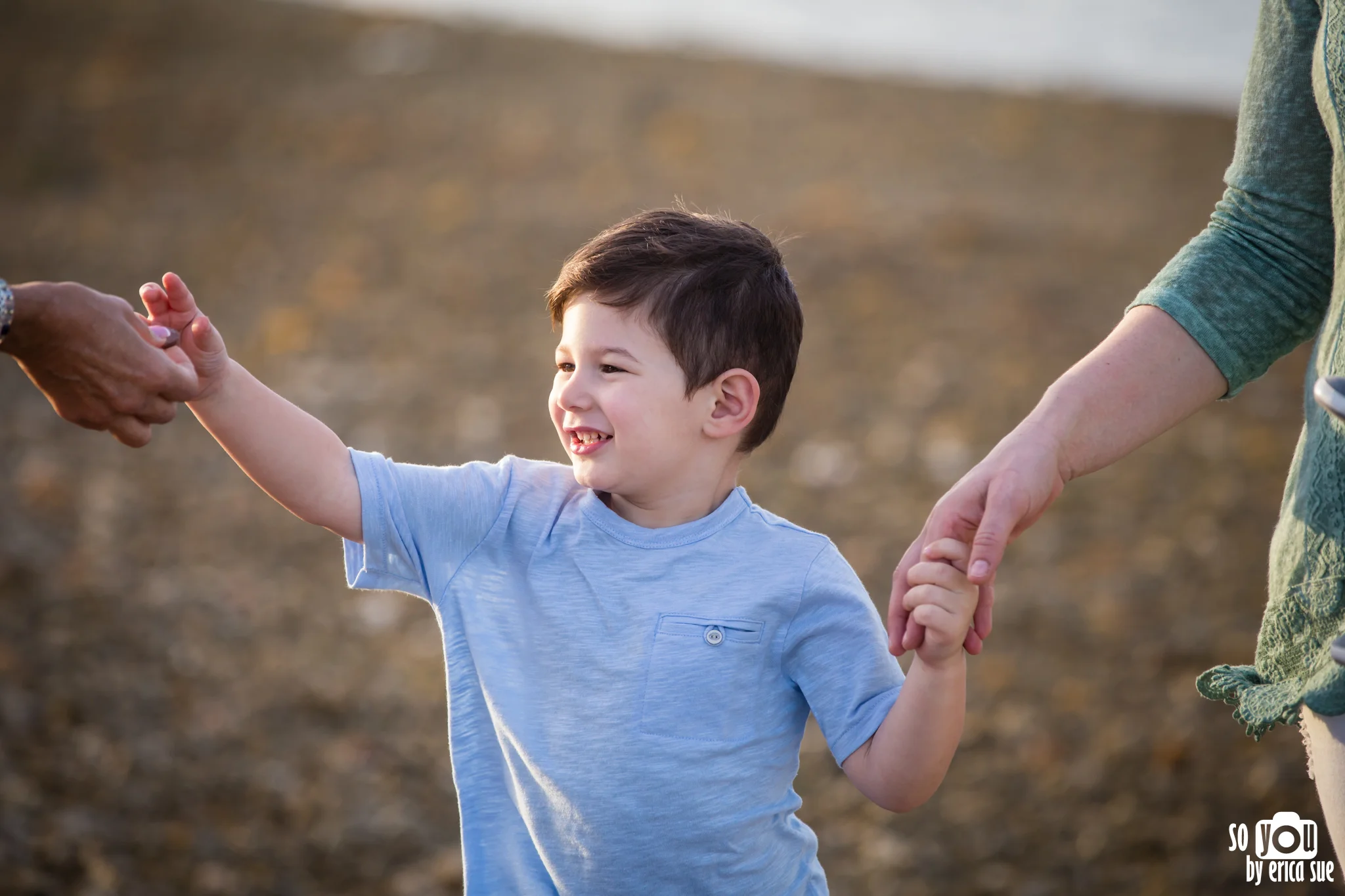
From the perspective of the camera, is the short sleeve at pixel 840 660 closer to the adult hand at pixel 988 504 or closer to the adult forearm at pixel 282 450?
the adult hand at pixel 988 504

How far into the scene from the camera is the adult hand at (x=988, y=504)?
5.05ft

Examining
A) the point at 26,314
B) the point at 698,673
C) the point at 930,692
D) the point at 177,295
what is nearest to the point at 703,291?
the point at 698,673

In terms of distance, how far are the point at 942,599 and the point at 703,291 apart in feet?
1.86

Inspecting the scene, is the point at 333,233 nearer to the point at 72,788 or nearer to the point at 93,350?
the point at 72,788

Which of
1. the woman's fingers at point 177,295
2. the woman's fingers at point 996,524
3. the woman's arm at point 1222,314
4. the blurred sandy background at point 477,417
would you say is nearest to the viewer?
the woman's fingers at point 996,524

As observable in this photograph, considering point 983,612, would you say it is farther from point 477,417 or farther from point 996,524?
point 477,417

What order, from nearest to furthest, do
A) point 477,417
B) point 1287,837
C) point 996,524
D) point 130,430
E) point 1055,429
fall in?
point 996,524 < point 1055,429 < point 130,430 < point 1287,837 < point 477,417

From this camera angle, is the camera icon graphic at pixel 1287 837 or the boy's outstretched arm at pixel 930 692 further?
the camera icon graphic at pixel 1287 837

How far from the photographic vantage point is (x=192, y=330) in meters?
1.69

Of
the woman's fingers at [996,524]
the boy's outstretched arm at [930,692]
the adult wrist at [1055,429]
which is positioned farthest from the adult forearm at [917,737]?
the adult wrist at [1055,429]

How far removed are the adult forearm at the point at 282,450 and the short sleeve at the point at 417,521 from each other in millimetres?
35

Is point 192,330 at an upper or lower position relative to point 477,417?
lower

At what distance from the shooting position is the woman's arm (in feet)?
5.21

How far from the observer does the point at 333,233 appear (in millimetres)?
9336
